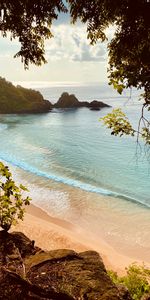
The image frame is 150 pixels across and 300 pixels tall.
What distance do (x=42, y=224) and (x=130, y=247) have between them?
472cm

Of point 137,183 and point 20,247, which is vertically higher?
point 20,247

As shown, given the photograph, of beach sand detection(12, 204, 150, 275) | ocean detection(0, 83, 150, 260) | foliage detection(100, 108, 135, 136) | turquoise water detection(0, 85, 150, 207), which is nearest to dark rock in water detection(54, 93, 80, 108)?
turquoise water detection(0, 85, 150, 207)

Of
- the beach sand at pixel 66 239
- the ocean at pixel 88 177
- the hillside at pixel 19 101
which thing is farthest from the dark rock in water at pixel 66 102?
the beach sand at pixel 66 239

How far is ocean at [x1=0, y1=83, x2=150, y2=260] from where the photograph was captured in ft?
57.2

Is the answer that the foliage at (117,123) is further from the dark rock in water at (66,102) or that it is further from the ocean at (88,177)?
the dark rock in water at (66,102)

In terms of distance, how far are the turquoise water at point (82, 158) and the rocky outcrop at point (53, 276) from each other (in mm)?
3925

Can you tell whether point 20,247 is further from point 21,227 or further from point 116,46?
point 21,227

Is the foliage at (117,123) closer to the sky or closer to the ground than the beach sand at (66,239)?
closer to the sky

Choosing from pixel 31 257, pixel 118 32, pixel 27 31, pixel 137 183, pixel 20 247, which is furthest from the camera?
pixel 137 183

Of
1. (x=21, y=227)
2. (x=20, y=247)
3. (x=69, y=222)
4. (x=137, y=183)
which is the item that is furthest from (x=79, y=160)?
(x=20, y=247)

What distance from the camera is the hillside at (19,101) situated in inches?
3691

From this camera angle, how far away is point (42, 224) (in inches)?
639

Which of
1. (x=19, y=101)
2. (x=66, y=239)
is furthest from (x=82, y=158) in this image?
(x=19, y=101)

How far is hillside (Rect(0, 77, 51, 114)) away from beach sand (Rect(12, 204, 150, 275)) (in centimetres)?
7817
